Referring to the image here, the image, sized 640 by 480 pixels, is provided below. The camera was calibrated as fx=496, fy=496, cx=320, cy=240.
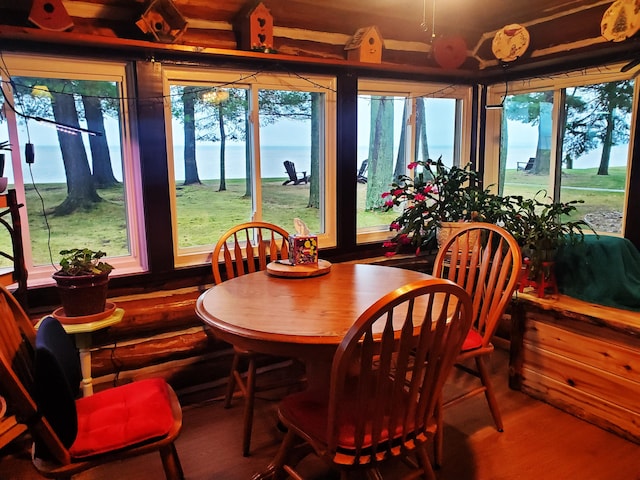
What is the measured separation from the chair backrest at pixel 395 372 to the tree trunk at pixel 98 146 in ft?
6.10

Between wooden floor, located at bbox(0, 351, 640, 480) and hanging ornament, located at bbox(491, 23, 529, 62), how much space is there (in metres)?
2.21

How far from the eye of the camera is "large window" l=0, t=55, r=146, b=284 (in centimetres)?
243

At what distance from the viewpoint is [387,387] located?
1.44 meters

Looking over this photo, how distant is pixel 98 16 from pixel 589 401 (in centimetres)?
308

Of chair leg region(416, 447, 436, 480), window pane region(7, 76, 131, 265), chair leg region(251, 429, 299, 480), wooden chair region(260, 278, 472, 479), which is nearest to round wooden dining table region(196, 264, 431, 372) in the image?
wooden chair region(260, 278, 472, 479)

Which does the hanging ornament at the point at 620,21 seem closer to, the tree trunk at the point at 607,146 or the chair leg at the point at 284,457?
the tree trunk at the point at 607,146

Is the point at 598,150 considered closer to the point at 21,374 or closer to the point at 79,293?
the point at 79,293

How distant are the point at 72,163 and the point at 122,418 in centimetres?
155

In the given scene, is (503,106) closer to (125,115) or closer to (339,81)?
(339,81)

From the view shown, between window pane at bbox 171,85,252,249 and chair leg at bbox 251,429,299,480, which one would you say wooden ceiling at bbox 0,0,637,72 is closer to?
window pane at bbox 171,85,252,249

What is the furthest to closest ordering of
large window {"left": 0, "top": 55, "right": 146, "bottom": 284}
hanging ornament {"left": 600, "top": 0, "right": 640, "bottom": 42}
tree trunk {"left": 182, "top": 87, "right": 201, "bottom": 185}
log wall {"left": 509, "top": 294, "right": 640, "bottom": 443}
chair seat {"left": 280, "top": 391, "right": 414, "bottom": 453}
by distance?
tree trunk {"left": 182, "top": 87, "right": 201, "bottom": 185} → hanging ornament {"left": 600, "top": 0, "right": 640, "bottom": 42} → large window {"left": 0, "top": 55, "right": 146, "bottom": 284} → log wall {"left": 509, "top": 294, "right": 640, "bottom": 443} → chair seat {"left": 280, "top": 391, "right": 414, "bottom": 453}

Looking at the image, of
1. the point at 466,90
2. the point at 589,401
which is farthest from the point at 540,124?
the point at 589,401

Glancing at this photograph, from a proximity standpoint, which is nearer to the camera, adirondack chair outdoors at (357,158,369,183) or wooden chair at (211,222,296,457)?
wooden chair at (211,222,296,457)

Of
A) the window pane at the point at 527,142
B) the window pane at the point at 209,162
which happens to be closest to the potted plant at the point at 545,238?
the window pane at the point at 527,142
